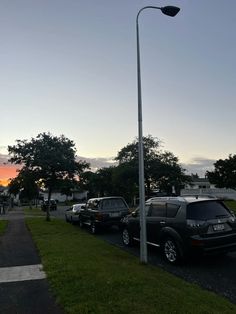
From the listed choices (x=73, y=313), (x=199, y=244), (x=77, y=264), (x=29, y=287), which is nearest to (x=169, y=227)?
(x=199, y=244)

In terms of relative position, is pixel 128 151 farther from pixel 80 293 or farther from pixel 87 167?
pixel 80 293

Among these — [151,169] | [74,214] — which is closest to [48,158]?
[74,214]

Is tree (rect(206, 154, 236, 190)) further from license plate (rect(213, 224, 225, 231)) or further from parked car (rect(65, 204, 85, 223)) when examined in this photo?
license plate (rect(213, 224, 225, 231))

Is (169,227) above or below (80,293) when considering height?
above

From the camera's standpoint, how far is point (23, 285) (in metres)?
7.45

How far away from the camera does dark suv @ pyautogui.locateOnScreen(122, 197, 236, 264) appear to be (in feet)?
29.8

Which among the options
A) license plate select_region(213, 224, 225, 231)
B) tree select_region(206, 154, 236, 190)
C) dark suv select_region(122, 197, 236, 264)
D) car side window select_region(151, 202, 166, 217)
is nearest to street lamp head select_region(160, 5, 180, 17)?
dark suv select_region(122, 197, 236, 264)

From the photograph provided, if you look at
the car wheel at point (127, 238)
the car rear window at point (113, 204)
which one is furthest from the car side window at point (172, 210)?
the car rear window at point (113, 204)

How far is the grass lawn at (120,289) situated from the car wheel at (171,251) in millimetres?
828

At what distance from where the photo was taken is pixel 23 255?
36.3ft

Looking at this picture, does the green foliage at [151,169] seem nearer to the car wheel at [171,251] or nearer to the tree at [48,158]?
the tree at [48,158]

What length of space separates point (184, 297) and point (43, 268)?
4008 millimetres

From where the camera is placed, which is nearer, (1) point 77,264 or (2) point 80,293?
(2) point 80,293

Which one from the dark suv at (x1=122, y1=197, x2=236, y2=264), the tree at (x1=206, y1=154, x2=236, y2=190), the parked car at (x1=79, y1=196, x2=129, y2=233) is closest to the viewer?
the dark suv at (x1=122, y1=197, x2=236, y2=264)
